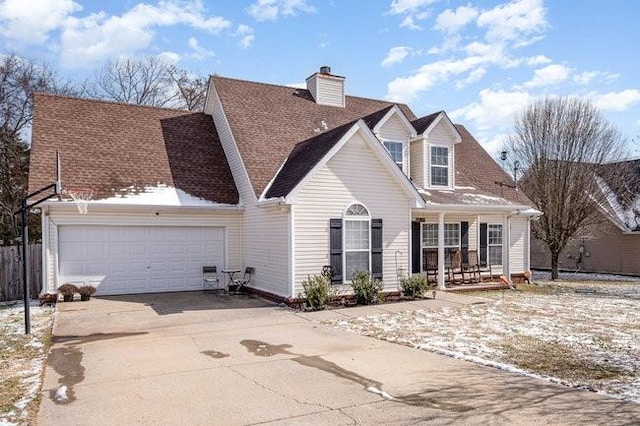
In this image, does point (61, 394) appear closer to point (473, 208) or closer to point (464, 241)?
point (473, 208)

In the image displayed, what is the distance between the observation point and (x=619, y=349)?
8.35 meters

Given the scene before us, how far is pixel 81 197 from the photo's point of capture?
14.0 meters

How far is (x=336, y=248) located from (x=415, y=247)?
445cm

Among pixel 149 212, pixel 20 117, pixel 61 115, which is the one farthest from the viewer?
pixel 20 117

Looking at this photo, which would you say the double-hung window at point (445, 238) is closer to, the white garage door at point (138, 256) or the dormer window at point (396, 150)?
the dormer window at point (396, 150)

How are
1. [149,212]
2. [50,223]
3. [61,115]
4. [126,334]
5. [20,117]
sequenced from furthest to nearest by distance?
[20,117] < [61,115] < [149,212] < [50,223] < [126,334]

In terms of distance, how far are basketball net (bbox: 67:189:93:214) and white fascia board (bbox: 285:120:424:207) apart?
564cm

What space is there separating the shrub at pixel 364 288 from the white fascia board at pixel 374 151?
2708 millimetres

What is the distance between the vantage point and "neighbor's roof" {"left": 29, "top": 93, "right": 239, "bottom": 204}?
14836 millimetres

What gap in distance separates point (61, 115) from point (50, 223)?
442cm

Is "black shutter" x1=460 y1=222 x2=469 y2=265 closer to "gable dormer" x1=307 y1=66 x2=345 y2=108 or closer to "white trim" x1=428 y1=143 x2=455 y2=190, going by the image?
"white trim" x1=428 y1=143 x2=455 y2=190

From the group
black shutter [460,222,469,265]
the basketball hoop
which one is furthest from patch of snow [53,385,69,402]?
black shutter [460,222,469,265]

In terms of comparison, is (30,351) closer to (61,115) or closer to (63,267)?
(63,267)

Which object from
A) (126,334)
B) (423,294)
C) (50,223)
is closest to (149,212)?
(50,223)
